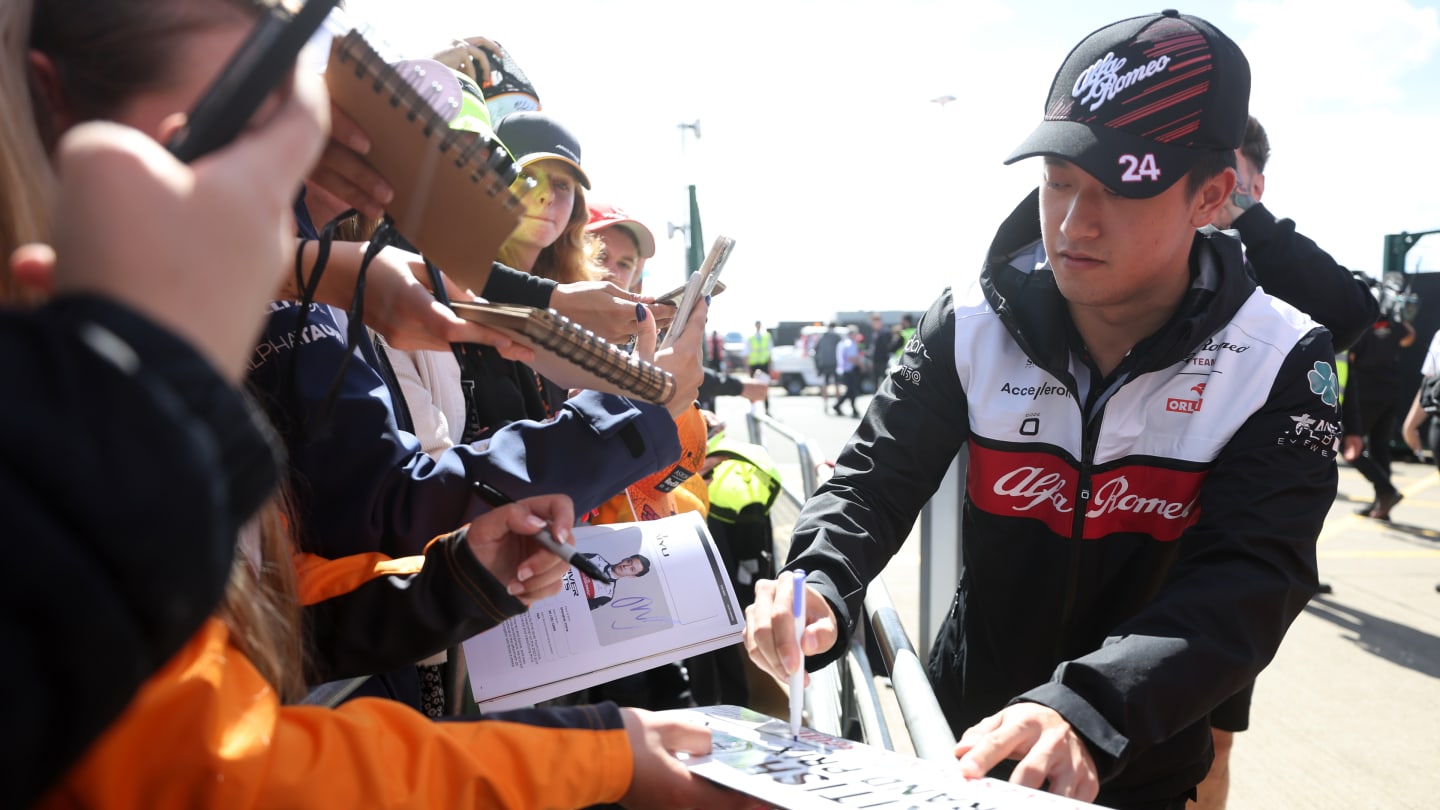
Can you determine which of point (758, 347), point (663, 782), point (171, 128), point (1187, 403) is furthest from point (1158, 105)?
point (758, 347)

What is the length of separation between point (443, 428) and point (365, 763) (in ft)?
3.36

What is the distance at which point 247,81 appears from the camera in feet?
2.10

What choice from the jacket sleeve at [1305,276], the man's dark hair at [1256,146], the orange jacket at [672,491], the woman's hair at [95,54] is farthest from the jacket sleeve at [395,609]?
the man's dark hair at [1256,146]

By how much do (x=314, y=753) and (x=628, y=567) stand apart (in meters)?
0.85

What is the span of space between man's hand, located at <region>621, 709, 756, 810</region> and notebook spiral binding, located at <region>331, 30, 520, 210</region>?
24.3 inches

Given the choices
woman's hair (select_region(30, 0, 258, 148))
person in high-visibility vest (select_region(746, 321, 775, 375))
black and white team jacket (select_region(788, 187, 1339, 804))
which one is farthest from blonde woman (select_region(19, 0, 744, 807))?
person in high-visibility vest (select_region(746, 321, 775, 375))

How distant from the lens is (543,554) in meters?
1.29

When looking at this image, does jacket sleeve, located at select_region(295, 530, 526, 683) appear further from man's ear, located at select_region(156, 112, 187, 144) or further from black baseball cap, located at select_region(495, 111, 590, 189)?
black baseball cap, located at select_region(495, 111, 590, 189)

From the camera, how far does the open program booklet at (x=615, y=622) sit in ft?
4.87

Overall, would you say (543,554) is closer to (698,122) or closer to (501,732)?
(501,732)

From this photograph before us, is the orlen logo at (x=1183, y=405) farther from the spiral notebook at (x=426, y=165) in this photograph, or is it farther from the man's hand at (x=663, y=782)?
the spiral notebook at (x=426, y=165)

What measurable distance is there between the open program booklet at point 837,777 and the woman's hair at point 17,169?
83 centimetres

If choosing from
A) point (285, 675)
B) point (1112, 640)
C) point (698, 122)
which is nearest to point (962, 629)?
point (1112, 640)

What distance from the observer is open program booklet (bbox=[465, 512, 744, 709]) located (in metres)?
1.48
